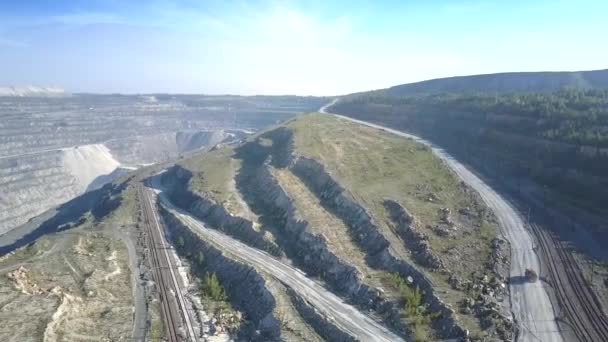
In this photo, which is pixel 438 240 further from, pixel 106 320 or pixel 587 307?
pixel 106 320

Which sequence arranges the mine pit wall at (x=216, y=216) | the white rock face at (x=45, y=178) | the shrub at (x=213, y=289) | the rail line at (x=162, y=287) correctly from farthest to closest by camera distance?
the white rock face at (x=45, y=178) → the mine pit wall at (x=216, y=216) → the shrub at (x=213, y=289) → the rail line at (x=162, y=287)

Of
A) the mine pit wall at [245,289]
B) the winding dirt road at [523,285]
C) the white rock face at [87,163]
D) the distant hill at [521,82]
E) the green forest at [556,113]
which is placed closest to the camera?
the winding dirt road at [523,285]

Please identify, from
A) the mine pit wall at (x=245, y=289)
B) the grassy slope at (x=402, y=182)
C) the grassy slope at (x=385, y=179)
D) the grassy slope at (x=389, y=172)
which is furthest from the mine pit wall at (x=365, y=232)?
the mine pit wall at (x=245, y=289)

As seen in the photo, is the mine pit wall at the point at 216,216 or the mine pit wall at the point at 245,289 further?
the mine pit wall at the point at 216,216

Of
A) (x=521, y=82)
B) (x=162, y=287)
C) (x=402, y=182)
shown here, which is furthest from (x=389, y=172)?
(x=521, y=82)

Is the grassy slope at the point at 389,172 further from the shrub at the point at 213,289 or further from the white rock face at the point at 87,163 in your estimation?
the white rock face at the point at 87,163

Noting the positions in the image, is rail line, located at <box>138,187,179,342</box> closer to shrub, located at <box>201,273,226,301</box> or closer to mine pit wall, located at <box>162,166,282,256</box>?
shrub, located at <box>201,273,226,301</box>

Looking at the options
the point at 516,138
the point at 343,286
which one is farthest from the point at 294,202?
the point at 516,138
